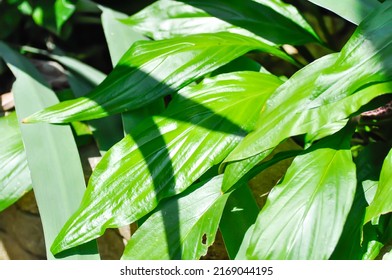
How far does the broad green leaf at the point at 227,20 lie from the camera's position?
170cm

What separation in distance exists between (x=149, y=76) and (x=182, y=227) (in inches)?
15.3

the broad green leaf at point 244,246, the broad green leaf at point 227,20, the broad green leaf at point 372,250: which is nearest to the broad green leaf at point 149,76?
the broad green leaf at point 227,20

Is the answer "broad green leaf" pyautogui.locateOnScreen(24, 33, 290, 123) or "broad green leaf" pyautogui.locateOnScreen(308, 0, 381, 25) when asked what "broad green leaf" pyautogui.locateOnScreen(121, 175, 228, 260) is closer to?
"broad green leaf" pyautogui.locateOnScreen(24, 33, 290, 123)

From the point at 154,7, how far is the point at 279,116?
0.69m

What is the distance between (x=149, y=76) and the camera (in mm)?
1533

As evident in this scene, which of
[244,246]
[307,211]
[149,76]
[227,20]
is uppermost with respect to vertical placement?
[227,20]

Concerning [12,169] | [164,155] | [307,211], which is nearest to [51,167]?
[12,169]

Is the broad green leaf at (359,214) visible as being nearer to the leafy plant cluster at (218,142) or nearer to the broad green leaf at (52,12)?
the leafy plant cluster at (218,142)

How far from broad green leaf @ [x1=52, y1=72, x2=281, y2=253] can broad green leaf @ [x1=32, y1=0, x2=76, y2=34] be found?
0.73m

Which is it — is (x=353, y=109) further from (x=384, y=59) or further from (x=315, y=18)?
(x=315, y=18)

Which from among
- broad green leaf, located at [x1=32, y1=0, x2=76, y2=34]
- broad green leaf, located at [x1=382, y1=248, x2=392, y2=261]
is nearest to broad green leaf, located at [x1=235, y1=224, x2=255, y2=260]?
broad green leaf, located at [x1=382, y1=248, x2=392, y2=261]

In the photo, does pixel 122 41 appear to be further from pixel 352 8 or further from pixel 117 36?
pixel 352 8

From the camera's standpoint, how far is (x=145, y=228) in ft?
4.34

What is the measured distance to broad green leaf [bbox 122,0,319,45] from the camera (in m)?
1.70
